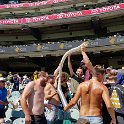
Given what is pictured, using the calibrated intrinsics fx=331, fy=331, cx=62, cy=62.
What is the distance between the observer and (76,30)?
3291 centimetres

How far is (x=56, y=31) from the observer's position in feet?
112

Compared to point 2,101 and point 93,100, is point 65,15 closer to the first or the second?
point 2,101

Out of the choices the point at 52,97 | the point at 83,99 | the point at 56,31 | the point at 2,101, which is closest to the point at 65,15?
the point at 56,31

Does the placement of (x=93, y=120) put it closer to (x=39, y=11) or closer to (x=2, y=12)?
(x=39, y=11)

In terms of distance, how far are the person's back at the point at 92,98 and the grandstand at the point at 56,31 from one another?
21659mm

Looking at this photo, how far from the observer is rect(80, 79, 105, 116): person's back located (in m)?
4.05

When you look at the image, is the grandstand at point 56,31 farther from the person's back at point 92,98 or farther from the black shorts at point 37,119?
the person's back at point 92,98

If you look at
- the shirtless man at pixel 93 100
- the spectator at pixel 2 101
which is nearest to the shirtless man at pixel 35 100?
the shirtless man at pixel 93 100

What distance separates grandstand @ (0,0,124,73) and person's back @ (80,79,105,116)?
2166cm

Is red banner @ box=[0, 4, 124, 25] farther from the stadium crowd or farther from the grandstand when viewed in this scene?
the stadium crowd

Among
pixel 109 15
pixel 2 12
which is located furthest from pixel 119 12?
pixel 2 12

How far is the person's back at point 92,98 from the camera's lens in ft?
13.3

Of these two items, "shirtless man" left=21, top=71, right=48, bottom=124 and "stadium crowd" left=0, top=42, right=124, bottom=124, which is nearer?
"stadium crowd" left=0, top=42, right=124, bottom=124

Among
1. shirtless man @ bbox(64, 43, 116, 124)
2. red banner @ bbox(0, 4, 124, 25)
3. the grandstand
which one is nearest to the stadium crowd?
shirtless man @ bbox(64, 43, 116, 124)
